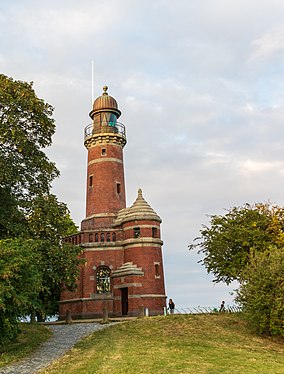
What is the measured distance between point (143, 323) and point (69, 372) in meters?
13.0

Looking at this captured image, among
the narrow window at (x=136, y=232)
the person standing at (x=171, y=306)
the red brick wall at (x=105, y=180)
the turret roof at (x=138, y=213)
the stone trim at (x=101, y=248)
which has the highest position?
the red brick wall at (x=105, y=180)

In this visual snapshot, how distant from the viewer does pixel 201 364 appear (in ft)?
52.6

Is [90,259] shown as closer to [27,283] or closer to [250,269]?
[250,269]

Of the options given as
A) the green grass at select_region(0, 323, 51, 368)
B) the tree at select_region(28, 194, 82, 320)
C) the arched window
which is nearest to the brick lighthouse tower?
the arched window

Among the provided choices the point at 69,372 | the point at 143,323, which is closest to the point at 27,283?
the point at 69,372

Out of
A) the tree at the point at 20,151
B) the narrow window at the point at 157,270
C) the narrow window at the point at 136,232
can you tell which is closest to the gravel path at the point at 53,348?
the tree at the point at 20,151


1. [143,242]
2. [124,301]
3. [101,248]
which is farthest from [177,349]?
[101,248]

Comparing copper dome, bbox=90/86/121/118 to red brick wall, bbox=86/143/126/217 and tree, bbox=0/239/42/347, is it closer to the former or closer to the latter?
red brick wall, bbox=86/143/126/217

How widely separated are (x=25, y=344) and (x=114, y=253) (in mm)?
17213

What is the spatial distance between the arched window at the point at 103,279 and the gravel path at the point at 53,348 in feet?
25.0

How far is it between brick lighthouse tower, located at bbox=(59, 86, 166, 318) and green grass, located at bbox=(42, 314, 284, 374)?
25.5 feet

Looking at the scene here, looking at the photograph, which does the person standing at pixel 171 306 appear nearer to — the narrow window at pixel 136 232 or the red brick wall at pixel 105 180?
the narrow window at pixel 136 232

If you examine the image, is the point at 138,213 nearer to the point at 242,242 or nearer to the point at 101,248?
the point at 101,248

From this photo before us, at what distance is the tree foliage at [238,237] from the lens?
→ 34438 millimetres
